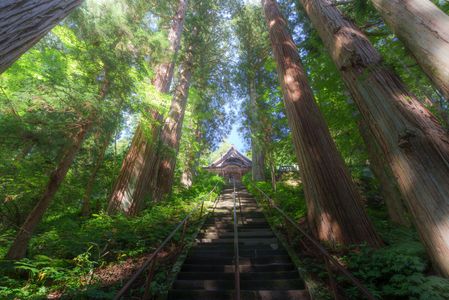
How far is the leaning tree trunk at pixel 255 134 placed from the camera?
11836 millimetres

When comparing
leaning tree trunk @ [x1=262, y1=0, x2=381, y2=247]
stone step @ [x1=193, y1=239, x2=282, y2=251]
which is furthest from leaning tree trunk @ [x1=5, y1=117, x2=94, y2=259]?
leaning tree trunk @ [x1=262, y1=0, x2=381, y2=247]

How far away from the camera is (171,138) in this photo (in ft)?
32.0


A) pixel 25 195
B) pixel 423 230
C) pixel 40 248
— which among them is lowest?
pixel 423 230

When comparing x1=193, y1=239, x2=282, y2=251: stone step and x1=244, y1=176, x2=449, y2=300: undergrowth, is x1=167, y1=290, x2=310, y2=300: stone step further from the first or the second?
x1=193, y1=239, x2=282, y2=251: stone step

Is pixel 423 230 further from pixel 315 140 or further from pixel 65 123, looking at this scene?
pixel 65 123

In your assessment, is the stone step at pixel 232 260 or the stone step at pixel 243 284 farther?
the stone step at pixel 232 260

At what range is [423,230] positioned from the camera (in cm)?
207

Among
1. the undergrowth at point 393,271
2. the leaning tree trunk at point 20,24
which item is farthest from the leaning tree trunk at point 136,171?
the undergrowth at point 393,271

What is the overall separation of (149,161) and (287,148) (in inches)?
189

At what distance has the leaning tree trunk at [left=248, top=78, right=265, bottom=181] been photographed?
1184 centimetres

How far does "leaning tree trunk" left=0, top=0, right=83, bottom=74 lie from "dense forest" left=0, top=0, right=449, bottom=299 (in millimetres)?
12

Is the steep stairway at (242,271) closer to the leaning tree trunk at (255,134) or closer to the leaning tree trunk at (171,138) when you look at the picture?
the leaning tree trunk at (171,138)

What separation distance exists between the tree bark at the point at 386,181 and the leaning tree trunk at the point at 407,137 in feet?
11.6

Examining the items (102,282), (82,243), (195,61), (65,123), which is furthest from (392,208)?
(195,61)
